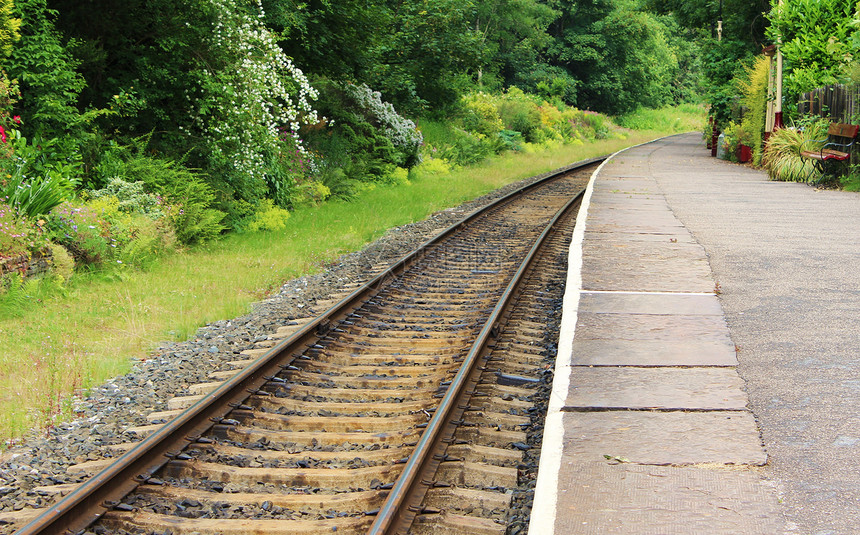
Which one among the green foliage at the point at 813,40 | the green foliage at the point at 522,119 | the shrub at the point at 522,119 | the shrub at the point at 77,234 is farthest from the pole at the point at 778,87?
the shrub at the point at 522,119

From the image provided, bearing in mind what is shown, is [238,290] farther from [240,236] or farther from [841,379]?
[841,379]

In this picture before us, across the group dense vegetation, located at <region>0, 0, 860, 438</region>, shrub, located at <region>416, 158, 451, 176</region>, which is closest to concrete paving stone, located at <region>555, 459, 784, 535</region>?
dense vegetation, located at <region>0, 0, 860, 438</region>

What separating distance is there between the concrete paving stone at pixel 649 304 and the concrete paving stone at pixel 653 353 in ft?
3.11

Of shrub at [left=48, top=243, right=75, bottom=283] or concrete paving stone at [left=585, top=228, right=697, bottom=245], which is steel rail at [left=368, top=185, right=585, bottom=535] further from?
shrub at [left=48, top=243, right=75, bottom=283]

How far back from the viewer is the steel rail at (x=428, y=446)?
3945 millimetres

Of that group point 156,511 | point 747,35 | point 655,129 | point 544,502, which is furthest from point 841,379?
point 655,129

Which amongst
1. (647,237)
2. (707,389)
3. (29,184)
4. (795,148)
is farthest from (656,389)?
(795,148)

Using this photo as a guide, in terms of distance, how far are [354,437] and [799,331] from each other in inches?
151

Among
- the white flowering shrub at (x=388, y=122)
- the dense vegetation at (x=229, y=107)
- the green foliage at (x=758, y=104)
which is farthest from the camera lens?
the green foliage at (x=758, y=104)

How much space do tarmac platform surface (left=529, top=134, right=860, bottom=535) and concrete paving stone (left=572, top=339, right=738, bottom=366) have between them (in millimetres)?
16

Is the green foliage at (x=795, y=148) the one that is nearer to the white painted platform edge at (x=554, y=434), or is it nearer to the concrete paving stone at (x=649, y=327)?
the white painted platform edge at (x=554, y=434)

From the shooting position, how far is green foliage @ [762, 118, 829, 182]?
19031mm

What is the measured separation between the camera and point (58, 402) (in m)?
5.81

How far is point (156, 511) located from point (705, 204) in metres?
13.2
